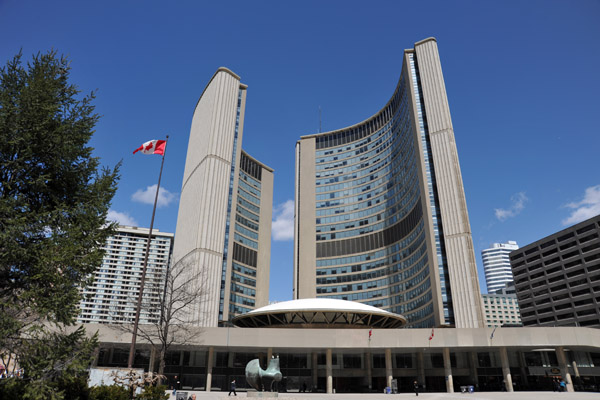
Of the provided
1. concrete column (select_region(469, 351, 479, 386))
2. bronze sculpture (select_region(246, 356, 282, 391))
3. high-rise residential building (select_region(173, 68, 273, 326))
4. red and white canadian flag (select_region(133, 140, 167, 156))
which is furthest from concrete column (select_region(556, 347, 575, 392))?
high-rise residential building (select_region(173, 68, 273, 326))

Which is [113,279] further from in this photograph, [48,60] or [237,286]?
[48,60]

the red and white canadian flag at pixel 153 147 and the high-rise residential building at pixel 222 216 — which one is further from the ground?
the high-rise residential building at pixel 222 216

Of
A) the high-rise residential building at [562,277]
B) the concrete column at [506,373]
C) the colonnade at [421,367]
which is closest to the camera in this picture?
the concrete column at [506,373]

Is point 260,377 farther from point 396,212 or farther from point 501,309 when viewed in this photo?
point 501,309

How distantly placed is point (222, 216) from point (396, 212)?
141 feet

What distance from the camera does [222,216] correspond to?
83250mm

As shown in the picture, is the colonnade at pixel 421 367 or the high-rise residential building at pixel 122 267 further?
the high-rise residential building at pixel 122 267

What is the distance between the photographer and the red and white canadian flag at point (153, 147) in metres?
29.7

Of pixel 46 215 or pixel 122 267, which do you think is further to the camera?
pixel 122 267

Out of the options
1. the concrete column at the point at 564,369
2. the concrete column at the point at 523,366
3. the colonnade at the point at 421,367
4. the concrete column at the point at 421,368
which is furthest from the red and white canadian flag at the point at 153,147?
the concrete column at the point at 523,366

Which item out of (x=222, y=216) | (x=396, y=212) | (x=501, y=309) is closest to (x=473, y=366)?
(x=396, y=212)

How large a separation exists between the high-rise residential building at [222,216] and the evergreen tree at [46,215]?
5384 centimetres

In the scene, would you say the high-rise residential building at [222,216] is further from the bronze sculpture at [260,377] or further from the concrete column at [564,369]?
the concrete column at [564,369]

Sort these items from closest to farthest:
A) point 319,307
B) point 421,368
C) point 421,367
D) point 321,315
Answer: point 319,307 < point 321,315 < point 421,367 < point 421,368
